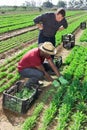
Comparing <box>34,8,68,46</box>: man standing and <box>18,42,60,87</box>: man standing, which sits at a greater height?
<box>34,8,68,46</box>: man standing

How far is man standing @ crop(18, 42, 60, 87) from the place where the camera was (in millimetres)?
6906

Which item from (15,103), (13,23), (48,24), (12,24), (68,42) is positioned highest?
(48,24)

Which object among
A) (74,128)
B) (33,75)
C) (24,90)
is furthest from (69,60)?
(74,128)

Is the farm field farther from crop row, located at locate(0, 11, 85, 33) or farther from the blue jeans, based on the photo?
crop row, located at locate(0, 11, 85, 33)

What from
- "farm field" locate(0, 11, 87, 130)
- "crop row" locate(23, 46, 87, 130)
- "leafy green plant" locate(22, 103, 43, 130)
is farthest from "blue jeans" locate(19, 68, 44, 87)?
"leafy green plant" locate(22, 103, 43, 130)

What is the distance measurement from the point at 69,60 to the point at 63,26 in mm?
2017

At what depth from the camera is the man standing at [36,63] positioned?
691cm

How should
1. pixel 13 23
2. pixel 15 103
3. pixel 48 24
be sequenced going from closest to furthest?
pixel 15 103
pixel 48 24
pixel 13 23

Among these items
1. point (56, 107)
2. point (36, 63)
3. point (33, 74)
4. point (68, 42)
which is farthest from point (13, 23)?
point (56, 107)

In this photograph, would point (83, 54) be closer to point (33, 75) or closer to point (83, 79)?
point (83, 79)

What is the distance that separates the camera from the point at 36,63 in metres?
7.14

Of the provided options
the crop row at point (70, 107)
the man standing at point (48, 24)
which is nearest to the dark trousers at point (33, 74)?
the crop row at point (70, 107)

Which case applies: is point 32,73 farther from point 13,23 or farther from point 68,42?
A: point 13,23

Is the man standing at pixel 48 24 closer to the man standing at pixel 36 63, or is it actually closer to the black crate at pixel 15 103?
the man standing at pixel 36 63
